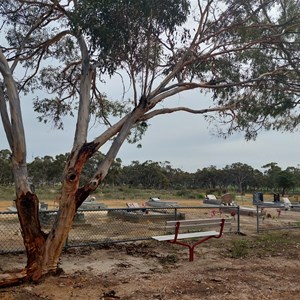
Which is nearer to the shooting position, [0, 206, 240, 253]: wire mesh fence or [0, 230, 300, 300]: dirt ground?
[0, 230, 300, 300]: dirt ground

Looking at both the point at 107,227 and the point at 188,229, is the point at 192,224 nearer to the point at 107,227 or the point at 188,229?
the point at 188,229

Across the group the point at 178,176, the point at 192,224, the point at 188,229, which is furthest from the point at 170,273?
the point at 178,176

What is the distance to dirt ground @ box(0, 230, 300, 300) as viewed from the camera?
6.02 metres


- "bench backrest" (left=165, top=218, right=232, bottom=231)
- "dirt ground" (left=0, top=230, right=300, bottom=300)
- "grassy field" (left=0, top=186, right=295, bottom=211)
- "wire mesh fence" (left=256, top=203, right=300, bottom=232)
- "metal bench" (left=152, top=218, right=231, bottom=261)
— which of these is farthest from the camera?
"grassy field" (left=0, top=186, right=295, bottom=211)

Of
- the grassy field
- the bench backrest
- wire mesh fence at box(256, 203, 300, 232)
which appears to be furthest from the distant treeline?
the bench backrest

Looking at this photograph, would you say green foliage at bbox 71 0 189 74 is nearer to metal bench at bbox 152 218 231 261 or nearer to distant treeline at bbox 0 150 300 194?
metal bench at bbox 152 218 231 261

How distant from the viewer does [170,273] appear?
744 centimetres

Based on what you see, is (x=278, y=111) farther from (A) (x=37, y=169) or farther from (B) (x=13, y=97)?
(A) (x=37, y=169)

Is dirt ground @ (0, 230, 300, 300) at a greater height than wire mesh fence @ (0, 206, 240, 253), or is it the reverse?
wire mesh fence @ (0, 206, 240, 253)

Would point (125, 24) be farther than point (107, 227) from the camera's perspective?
No

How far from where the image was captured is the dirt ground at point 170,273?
6023 mm

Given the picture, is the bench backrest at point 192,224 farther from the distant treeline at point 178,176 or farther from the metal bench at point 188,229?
the distant treeline at point 178,176

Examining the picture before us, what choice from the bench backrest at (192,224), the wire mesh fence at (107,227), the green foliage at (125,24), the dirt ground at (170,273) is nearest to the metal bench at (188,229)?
the bench backrest at (192,224)

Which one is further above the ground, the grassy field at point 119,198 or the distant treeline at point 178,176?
the distant treeline at point 178,176
